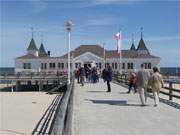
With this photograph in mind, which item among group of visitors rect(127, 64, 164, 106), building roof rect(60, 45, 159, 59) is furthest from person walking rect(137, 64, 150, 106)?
building roof rect(60, 45, 159, 59)

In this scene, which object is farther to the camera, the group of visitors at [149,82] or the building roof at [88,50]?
the building roof at [88,50]

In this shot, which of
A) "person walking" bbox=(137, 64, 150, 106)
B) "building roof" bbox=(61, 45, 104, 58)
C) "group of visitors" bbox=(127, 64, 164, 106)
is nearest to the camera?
"group of visitors" bbox=(127, 64, 164, 106)

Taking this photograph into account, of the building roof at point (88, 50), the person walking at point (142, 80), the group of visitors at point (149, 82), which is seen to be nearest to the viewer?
the group of visitors at point (149, 82)

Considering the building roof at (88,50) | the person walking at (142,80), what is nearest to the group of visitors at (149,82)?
the person walking at (142,80)

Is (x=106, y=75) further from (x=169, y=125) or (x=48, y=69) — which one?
(x=48, y=69)

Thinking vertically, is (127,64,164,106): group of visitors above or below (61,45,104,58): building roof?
below

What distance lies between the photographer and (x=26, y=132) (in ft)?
61.9

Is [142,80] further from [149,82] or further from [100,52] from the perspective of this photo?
[100,52]

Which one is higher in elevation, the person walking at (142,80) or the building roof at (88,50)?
the building roof at (88,50)

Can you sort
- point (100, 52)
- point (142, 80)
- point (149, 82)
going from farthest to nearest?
point (100, 52), point (142, 80), point (149, 82)

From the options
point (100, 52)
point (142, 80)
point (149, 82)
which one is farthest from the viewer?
point (100, 52)

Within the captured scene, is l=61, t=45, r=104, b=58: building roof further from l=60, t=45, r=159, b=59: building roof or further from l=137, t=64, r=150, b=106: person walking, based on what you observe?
l=137, t=64, r=150, b=106: person walking

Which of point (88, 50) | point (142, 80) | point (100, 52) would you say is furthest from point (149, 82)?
point (88, 50)

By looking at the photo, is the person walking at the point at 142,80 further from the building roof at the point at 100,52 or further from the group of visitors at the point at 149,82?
the building roof at the point at 100,52
